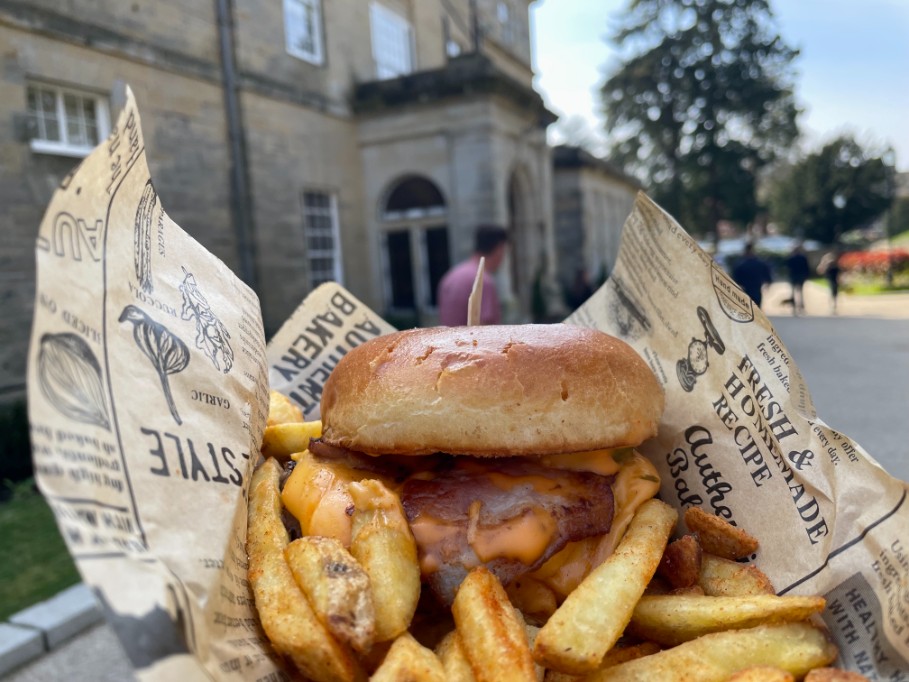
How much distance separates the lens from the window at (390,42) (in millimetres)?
15367

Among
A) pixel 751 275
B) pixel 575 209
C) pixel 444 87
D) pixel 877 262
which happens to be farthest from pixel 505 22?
pixel 877 262

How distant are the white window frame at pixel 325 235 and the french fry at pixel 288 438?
11249 millimetres

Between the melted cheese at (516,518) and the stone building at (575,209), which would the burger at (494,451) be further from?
the stone building at (575,209)

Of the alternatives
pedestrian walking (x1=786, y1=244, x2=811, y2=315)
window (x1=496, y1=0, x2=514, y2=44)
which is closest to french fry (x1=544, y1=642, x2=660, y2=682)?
pedestrian walking (x1=786, y1=244, x2=811, y2=315)

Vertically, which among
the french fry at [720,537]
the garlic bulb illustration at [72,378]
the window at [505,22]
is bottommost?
the french fry at [720,537]

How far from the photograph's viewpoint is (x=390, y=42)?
16.0 m

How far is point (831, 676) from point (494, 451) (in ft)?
2.75

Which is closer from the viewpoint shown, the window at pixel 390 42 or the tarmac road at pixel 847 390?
the tarmac road at pixel 847 390

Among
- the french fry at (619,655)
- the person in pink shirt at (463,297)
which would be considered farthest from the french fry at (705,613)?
the person in pink shirt at (463,297)

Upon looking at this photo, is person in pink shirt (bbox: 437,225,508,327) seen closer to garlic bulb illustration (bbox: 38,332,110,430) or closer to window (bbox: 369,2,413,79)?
garlic bulb illustration (bbox: 38,332,110,430)

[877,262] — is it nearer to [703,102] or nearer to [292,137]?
[703,102]

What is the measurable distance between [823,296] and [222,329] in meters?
29.2

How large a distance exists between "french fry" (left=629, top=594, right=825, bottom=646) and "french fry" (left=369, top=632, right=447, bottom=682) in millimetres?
535

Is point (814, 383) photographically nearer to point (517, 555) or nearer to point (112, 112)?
point (517, 555)
